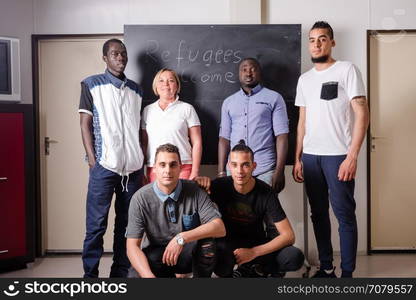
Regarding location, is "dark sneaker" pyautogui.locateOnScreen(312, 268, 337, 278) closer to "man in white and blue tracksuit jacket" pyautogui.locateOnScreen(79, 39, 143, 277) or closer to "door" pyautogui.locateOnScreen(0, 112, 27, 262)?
"man in white and blue tracksuit jacket" pyautogui.locateOnScreen(79, 39, 143, 277)

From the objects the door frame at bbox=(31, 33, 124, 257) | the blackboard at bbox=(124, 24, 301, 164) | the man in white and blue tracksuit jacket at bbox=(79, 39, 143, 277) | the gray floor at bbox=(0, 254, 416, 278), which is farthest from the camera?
the door frame at bbox=(31, 33, 124, 257)

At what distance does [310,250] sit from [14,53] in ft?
7.06

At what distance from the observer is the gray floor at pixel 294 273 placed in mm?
2618

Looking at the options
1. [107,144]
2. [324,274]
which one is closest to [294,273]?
[324,274]

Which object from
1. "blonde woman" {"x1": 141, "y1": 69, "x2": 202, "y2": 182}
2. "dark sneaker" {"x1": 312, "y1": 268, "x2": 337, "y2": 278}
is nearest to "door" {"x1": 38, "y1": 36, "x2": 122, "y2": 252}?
"blonde woman" {"x1": 141, "y1": 69, "x2": 202, "y2": 182}

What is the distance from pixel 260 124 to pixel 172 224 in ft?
2.48

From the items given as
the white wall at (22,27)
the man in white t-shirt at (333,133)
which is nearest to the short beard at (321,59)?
the man in white t-shirt at (333,133)

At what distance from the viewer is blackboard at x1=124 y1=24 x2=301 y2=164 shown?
2.74m

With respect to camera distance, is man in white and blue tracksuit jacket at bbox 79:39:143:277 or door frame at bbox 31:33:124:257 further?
door frame at bbox 31:33:124:257

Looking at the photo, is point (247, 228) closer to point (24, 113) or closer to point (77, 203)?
point (77, 203)

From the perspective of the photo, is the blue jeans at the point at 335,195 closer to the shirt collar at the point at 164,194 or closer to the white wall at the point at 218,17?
the white wall at the point at 218,17

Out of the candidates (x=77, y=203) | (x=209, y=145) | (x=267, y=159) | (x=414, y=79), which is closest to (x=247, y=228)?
(x=267, y=159)

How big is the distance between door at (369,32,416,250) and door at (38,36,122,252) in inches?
65.2

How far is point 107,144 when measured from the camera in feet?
8.14
